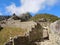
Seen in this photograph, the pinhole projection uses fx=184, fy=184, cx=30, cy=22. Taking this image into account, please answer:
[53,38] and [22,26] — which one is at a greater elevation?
[22,26]

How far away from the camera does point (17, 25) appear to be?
3319 cm

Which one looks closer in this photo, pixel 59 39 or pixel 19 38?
pixel 59 39

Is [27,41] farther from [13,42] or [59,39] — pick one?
[59,39]

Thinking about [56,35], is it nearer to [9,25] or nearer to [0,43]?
[0,43]

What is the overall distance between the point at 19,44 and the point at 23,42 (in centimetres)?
56

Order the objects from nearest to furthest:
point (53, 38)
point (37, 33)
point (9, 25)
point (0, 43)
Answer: point (53, 38) → point (37, 33) → point (0, 43) → point (9, 25)

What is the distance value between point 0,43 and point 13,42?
→ 31.3 feet

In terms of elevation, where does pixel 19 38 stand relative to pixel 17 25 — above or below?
below

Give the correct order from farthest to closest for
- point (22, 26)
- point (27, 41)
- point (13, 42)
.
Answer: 1. point (22, 26)
2. point (27, 41)
3. point (13, 42)

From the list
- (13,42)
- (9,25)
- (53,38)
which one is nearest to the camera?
(53,38)

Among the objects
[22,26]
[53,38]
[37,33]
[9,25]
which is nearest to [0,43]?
[37,33]

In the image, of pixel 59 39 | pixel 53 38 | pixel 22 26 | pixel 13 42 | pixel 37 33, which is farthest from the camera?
pixel 22 26

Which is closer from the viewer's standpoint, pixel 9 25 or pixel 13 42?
pixel 13 42

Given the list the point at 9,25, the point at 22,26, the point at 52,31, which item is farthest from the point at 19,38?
the point at 9,25
